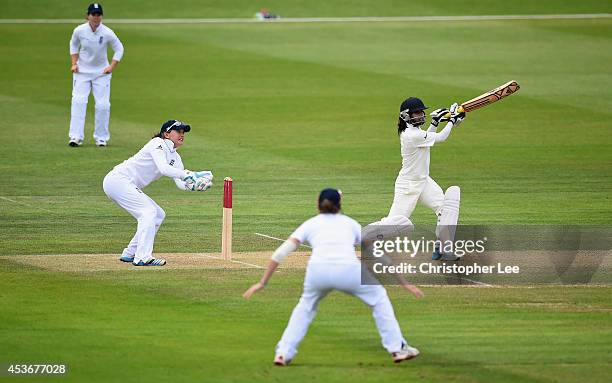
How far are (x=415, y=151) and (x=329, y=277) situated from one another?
4747 millimetres

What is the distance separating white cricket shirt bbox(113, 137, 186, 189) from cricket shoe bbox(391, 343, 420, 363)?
448 cm

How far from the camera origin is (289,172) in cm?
2320

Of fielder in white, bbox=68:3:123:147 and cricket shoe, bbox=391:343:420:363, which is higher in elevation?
fielder in white, bbox=68:3:123:147

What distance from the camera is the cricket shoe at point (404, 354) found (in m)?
11.3

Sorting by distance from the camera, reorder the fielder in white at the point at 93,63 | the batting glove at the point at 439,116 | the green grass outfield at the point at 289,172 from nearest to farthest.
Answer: the green grass outfield at the point at 289,172 → the batting glove at the point at 439,116 → the fielder in white at the point at 93,63

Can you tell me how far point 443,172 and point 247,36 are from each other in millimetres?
17678

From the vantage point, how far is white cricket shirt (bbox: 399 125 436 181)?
15281 mm

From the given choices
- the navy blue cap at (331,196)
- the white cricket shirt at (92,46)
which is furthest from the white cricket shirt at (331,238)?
the white cricket shirt at (92,46)

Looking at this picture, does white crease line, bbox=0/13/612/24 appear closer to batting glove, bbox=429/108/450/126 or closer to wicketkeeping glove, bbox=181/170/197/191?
batting glove, bbox=429/108/450/126

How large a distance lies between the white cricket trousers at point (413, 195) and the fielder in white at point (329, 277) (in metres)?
4.21

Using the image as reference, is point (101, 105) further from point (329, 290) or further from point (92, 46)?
point (329, 290)

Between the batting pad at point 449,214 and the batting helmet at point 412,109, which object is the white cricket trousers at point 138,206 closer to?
the batting helmet at point 412,109

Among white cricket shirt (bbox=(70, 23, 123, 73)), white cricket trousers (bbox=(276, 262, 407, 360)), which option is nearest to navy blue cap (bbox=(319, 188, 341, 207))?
white cricket trousers (bbox=(276, 262, 407, 360))

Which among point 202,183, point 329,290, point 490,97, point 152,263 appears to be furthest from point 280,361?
point 490,97
